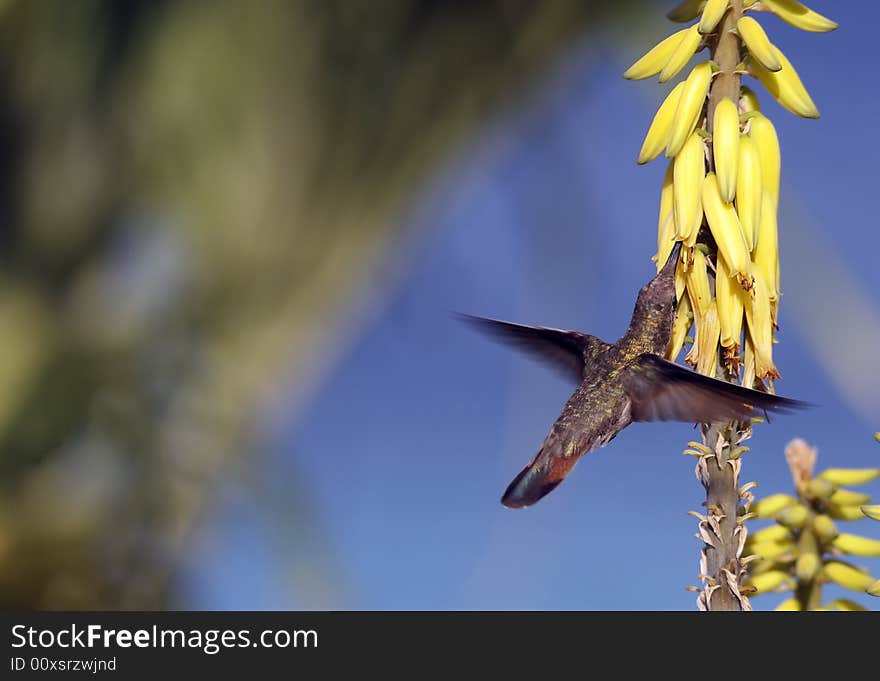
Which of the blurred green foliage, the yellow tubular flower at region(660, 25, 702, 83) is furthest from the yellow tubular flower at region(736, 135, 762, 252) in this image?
the blurred green foliage

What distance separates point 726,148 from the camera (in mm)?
861

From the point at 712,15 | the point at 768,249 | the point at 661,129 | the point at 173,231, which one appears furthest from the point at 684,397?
the point at 173,231

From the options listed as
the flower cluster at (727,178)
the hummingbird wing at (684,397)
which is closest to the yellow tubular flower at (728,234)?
the flower cluster at (727,178)

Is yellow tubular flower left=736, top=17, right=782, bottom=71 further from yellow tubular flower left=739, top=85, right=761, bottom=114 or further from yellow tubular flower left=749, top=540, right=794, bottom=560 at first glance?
yellow tubular flower left=749, top=540, right=794, bottom=560

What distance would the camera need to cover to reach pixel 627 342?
1.10 metres

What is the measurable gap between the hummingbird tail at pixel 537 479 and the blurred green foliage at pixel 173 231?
13.2 inches

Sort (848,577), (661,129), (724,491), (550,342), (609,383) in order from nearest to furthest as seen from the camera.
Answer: (724,491) < (661,129) < (848,577) < (609,383) < (550,342)

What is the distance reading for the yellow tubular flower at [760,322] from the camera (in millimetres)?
880

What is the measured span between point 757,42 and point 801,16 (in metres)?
0.10

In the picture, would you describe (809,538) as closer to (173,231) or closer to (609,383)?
(609,383)

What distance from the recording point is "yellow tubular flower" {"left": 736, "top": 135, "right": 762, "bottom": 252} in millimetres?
874

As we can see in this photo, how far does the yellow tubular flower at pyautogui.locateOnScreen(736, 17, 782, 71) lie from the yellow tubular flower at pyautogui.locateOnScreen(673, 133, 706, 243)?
9 cm

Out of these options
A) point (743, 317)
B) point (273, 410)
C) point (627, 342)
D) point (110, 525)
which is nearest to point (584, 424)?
point (627, 342)

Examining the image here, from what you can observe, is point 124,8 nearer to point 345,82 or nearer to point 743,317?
point 345,82
